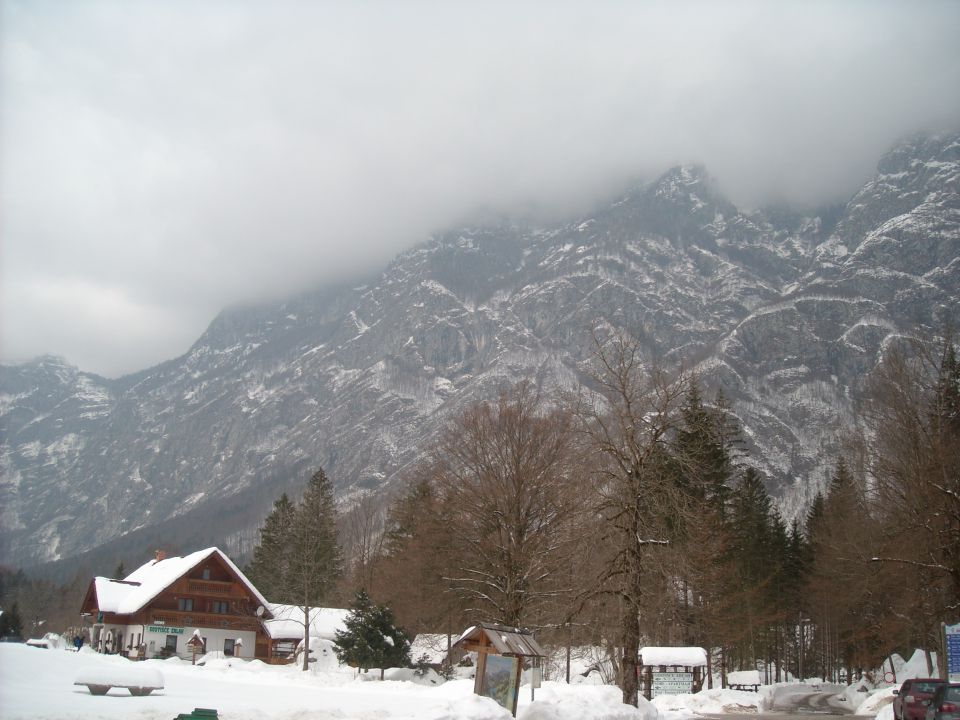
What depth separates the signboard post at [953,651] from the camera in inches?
1017

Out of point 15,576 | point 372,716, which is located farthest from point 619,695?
point 15,576

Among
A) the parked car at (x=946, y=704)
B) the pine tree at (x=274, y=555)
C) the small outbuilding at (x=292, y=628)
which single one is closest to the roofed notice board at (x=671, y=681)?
the parked car at (x=946, y=704)

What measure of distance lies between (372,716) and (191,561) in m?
51.9

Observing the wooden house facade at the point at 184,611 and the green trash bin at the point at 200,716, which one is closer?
the green trash bin at the point at 200,716

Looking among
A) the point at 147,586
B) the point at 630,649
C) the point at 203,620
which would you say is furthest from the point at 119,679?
the point at 147,586

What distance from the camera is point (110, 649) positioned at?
63906 millimetres

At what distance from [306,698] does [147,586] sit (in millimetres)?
42713

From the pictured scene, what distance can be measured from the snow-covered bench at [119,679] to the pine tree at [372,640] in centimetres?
1804

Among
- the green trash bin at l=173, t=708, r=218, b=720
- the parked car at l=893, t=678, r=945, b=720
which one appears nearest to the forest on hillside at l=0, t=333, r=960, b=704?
the parked car at l=893, t=678, r=945, b=720

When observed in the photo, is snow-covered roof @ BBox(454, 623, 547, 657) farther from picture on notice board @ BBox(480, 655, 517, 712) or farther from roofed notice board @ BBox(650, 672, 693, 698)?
roofed notice board @ BBox(650, 672, 693, 698)

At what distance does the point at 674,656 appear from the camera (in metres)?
38.3

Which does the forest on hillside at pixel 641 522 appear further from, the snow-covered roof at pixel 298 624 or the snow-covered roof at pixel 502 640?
the snow-covered roof at pixel 298 624

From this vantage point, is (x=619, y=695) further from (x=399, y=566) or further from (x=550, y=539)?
(x=399, y=566)

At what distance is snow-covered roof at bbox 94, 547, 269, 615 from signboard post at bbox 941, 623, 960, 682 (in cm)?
5315
